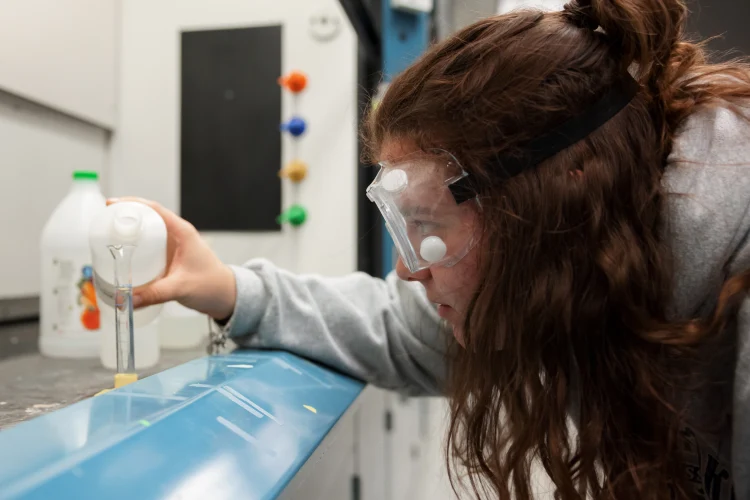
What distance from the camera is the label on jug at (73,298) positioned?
82 cm

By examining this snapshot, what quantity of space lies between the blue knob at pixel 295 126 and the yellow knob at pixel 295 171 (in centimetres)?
7

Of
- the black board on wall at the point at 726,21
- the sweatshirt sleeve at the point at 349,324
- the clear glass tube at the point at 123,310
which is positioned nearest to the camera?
the clear glass tube at the point at 123,310

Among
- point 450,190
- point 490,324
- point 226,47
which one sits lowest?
point 490,324

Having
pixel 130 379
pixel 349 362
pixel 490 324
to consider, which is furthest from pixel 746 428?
pixel 130 379

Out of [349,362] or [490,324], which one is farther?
[349,362]

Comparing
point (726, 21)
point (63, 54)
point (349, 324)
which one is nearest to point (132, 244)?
point (349, 324)

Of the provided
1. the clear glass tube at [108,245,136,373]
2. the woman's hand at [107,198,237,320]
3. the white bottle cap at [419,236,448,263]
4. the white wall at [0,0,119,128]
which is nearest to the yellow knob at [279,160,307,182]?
the white wall at [0,0,119,128]

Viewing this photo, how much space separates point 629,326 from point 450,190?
211mm

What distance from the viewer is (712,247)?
486 mm

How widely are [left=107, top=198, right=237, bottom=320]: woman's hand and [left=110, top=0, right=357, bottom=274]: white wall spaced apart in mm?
520

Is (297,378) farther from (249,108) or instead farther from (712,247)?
(249,108)

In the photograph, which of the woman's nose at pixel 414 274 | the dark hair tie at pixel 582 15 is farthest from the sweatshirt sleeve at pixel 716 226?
the woman's nose at pixel 414 274

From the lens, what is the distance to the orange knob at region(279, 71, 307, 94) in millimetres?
1238

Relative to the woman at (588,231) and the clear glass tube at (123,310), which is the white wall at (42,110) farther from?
the woman at (588,231)
